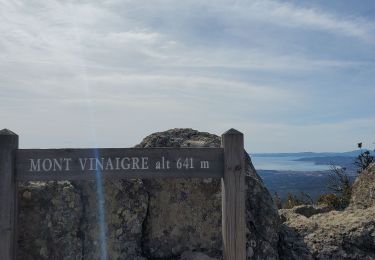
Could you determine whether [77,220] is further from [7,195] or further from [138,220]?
[7,195]

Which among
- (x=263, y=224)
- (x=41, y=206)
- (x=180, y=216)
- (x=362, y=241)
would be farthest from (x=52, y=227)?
(x=362, y=241)

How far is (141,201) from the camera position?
6.38 metres

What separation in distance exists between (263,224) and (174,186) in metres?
1.27

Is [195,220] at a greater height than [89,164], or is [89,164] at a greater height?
[89,164]

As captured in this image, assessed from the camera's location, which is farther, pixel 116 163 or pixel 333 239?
pixel 333 239

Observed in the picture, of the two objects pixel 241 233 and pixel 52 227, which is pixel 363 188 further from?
pixel 52 227

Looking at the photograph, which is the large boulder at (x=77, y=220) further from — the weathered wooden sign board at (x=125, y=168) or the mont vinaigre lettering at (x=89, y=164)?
the mont vinaigre lettering at (x=89, y=164)

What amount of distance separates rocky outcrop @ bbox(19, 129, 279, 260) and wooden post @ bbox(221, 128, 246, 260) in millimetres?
1081

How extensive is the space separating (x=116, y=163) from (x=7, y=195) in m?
1.14

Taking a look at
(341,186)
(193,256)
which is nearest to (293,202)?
(341,186)

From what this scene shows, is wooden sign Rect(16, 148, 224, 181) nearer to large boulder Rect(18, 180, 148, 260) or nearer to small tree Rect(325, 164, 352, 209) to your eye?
large boulder Rect(18, 180, 148, 260)

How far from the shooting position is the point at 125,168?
5.20 m

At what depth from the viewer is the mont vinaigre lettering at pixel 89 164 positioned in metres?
5.12

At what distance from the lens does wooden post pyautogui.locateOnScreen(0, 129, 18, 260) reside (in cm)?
503
